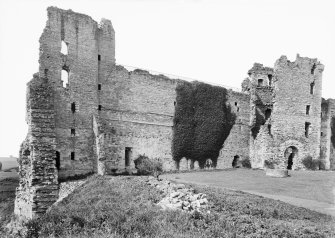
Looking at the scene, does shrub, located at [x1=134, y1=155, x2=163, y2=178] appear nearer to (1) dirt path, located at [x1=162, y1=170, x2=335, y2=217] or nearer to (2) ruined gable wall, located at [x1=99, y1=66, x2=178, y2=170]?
(2) ruined gable wall, located at [x1=99, y1=66, x2=178, y2=170]

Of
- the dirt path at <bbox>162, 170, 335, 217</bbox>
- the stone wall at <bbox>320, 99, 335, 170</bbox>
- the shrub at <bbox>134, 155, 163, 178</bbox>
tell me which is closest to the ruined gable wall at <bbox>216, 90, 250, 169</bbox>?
the shrub at <bbox>134, 155, 163, 178</bbox>

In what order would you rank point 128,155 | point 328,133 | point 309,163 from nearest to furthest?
point 128,155 < point 309,163 < point 328,133

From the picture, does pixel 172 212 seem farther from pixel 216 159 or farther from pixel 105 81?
pixel 216 159

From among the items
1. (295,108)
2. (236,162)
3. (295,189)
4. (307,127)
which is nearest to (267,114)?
(295,108)

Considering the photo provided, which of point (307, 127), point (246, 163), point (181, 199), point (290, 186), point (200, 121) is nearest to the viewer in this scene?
point (181, 199)

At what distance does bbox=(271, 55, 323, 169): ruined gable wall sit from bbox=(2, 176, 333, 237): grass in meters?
19.8

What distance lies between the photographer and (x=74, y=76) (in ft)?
82.7

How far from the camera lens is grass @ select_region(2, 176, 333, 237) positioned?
9.34 m

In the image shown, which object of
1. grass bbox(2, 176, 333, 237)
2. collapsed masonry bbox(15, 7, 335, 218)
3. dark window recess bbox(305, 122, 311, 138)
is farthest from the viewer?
dark window recess bbox(305, 122, 311, 138)

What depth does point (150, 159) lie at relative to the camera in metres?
28.0

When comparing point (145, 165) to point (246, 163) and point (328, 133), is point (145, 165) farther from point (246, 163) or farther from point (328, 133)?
point (328, 133)

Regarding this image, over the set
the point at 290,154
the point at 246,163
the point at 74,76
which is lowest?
the point at 246,163

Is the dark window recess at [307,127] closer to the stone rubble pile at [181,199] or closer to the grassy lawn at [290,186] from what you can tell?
the grassy lawn at [290,186]

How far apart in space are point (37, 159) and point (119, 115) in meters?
8.29
